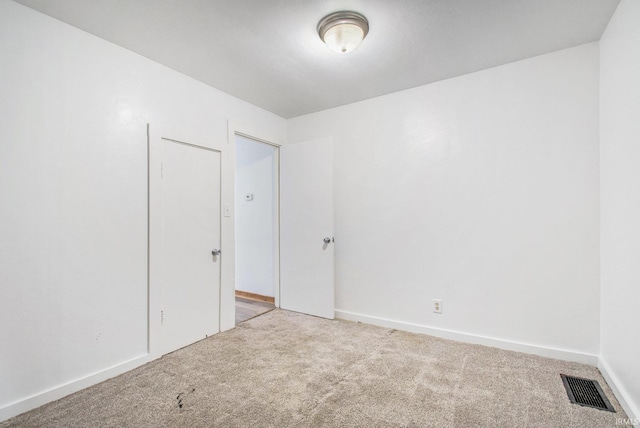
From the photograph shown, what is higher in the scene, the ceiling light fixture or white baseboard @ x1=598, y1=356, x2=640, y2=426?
the ceiling light fixture

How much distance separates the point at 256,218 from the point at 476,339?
10.2ft

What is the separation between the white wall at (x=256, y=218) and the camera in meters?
4.12

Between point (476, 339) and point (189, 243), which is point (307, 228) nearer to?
point (189, 243)

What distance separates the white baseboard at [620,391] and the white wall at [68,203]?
10.7 ft

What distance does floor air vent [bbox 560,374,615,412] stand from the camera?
175 cm

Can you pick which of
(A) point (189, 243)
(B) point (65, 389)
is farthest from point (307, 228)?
(B) point (65, 389)

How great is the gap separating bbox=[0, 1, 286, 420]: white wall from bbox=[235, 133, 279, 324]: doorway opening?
1.70m

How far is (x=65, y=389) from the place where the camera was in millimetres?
1907

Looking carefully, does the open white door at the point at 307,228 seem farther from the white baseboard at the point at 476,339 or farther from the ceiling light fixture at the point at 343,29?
the ceiling light fixture at the point at 343,29

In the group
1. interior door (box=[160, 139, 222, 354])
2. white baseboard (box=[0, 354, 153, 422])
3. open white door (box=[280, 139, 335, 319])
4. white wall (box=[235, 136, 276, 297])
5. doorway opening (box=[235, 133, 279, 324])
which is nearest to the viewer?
white baseboard (box=[0, 354, 153, 422])

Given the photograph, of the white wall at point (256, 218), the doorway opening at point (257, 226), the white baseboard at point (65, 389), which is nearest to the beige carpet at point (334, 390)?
the white baseboard at point (65, 389)

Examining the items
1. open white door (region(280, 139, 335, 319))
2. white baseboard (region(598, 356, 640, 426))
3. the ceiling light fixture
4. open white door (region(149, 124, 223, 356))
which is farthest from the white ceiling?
white baseboard (region(598, 356, 640, 426))

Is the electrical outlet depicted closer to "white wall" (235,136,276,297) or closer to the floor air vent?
the floor air vent

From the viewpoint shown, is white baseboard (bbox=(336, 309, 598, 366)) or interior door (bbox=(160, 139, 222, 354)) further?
interior door (bbox=(160, 139, 222, 354))
